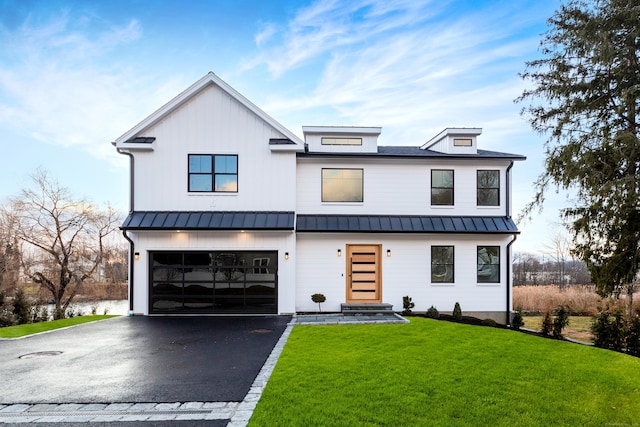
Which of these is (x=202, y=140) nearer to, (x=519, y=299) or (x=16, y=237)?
(x=16, y=237)

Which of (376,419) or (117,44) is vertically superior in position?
(117,44)

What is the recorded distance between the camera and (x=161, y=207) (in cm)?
1273

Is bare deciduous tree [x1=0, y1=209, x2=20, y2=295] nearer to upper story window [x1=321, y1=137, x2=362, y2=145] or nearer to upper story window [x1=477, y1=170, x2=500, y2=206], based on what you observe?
upper story window [x1=321, y1=137, x2=362, y2=145]

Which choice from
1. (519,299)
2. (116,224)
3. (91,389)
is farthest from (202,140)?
(519,299)

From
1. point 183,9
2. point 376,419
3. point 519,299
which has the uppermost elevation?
point 183,9

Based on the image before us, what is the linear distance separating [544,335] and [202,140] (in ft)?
41.8

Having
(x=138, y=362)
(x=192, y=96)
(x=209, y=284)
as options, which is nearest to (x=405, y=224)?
A: (x=209, y=284)

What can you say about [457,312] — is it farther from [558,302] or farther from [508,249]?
[558,302]

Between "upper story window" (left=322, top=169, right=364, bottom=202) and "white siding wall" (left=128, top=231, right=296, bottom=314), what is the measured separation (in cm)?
226

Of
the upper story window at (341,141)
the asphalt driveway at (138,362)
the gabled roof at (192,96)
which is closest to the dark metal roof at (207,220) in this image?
the gabled roof at (192,96)

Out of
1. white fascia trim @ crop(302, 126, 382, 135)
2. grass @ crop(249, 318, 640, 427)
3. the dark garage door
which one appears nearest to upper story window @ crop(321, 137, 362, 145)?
white fascia trim @ crop(302, 126, 382, 135)

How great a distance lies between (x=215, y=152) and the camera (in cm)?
1288

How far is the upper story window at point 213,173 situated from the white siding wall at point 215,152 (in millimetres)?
171

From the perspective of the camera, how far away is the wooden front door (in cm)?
1332
